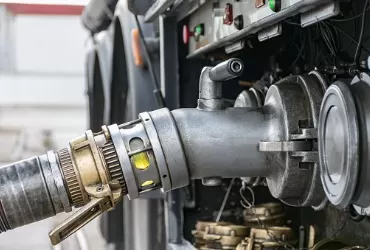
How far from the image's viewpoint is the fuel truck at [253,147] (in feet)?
4.05

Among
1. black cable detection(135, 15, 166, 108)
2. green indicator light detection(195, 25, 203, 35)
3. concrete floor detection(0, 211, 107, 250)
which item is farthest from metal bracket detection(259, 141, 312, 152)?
concrete floor detection(0, 211, 107, 250)

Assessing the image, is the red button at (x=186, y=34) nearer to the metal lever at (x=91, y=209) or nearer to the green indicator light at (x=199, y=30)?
the green indicator light at (x=199, y=30)

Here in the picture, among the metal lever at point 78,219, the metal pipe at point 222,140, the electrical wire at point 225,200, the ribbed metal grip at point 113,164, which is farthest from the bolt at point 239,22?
the electrical wire at point 225,200

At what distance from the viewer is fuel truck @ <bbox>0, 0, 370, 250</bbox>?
1.23 meters

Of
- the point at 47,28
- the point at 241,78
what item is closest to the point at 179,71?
the point at 241,78

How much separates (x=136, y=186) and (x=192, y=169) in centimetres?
15

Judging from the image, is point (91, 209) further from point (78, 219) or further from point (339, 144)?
point (339, 144)

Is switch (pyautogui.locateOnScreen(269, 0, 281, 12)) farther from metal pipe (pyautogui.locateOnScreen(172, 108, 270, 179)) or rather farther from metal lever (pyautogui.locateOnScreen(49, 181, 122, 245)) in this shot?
metal lever (pyautogui.locateOnScreen(49, 181, 122, 245))

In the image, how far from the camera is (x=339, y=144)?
1.22 meters

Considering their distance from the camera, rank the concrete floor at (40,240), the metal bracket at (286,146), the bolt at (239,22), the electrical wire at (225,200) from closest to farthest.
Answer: the metal bracket at (286,146), the bolt at (239,22), the electrical wire at (225,200), the concrete floor at (40,240)

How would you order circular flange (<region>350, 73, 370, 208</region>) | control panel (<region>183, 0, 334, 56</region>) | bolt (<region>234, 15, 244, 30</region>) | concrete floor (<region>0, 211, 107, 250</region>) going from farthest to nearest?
concrete floor (<region>0, 211, 107, 250</region>), bolt (<region>234, 15, 244, 30</region>), control panel (<region>183, 0, 334, 56</region>), circular flange (<region>350, 73, 370, 208</region>)

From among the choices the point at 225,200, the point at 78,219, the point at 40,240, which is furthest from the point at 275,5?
the point at 40,240

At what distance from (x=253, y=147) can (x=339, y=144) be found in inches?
10.4

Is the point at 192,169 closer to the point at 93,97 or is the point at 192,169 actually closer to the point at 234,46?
the point at 234,46
